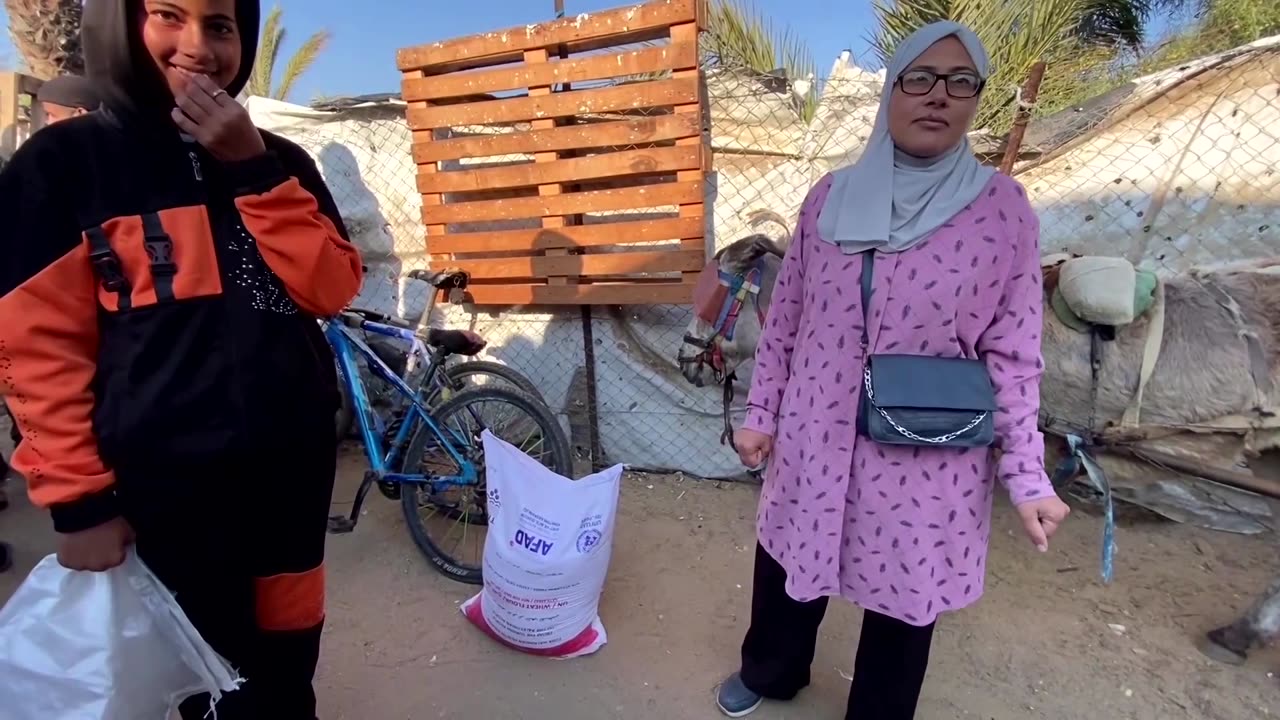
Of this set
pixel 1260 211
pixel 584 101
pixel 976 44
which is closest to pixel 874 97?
pixel 584 101

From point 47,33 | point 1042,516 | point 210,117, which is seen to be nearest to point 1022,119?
point 1042,516

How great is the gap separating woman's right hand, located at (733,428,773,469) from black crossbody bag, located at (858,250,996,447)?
359mm

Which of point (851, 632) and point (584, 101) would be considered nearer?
point (851, 632)

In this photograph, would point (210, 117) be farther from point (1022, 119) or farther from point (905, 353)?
point (1022, 119)

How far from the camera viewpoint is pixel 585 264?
3.87m

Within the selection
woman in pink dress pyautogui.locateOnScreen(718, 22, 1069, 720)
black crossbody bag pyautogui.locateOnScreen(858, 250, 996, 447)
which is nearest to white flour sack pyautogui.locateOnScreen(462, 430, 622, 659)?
woman in pink dress pyautogui.locateOnScreen(718, 22, 1069, 720)

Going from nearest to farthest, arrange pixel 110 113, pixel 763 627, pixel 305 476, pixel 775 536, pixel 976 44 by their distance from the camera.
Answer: pixel 110 113
pixel 305 476
pixel 976 44
pixel 775 536
pixel 763 627

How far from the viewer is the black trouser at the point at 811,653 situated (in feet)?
6.17

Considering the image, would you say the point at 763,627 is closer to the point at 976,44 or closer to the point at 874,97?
the point at 976,44

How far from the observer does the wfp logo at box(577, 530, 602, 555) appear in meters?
2.41

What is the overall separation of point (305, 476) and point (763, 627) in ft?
4.71

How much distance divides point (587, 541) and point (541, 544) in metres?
0.16

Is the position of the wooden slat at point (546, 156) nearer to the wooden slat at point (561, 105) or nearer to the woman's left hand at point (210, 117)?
the wooden slat at point (561, 105)

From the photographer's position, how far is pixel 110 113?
1.22m
